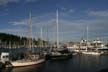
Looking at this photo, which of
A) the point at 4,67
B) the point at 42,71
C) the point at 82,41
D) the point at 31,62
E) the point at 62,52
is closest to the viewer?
the point at 42,71

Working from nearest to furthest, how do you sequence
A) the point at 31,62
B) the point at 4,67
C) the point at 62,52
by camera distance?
the point at 4,67
the point at 31,62
the point at 62,52

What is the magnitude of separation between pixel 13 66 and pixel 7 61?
7.19 ft

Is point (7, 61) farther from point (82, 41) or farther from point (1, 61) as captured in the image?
point (82, 41)

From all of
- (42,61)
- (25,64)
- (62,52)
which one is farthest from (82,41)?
(25,64)

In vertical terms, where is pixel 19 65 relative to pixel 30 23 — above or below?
below

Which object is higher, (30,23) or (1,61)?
(30,23)

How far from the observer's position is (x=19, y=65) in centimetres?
6525

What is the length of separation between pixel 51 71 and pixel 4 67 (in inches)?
527

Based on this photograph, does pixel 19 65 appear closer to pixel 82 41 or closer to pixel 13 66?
pixel 13 66

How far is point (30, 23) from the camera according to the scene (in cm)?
7988

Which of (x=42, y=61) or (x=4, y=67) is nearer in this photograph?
(x=4, y=67)

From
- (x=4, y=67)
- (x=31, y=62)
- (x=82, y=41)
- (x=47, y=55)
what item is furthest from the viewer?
(x=82, y=41)

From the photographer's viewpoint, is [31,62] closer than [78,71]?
No

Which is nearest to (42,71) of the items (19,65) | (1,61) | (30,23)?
(19,65)
